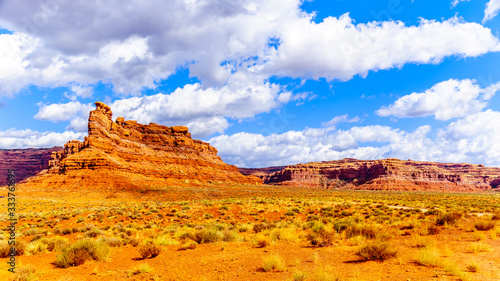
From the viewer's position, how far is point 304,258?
864 centimetres

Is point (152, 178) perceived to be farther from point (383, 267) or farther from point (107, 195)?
point (383, 267)

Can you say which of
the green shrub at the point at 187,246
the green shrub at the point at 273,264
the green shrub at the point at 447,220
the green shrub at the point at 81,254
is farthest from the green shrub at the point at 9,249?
the green shrub at the point at 447,220

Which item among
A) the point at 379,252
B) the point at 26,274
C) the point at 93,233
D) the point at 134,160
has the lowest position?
the point at 93,233

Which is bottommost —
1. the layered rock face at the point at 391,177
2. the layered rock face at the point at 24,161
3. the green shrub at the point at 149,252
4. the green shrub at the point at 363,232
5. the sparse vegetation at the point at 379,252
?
the layered rock face at the point at 391,177

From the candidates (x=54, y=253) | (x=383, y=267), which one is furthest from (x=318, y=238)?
(x=54, y=253)

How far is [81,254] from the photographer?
896 cm

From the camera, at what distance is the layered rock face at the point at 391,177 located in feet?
436

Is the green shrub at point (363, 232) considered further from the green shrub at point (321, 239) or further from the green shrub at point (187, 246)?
the green shrub at point (187, 246)

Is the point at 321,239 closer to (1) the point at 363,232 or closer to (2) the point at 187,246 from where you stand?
(1) the point at 363,232

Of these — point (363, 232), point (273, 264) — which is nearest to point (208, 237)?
point (273, 264)

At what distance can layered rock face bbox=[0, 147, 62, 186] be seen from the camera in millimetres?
157625

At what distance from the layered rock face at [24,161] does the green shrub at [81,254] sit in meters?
181

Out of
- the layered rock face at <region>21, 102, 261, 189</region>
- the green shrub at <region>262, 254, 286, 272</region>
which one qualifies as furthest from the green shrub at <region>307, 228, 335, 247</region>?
the layered rock face at <region>21, 102, 261, 189</region>

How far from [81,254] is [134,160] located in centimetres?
8373
